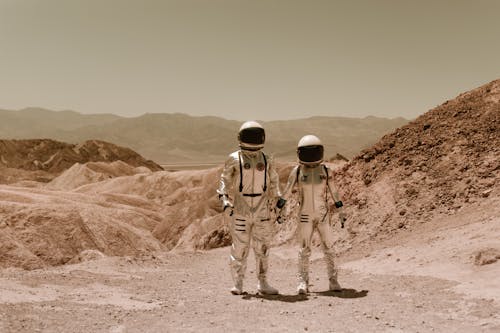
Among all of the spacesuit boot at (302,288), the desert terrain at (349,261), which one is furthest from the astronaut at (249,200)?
the desert terrain at (349,261)

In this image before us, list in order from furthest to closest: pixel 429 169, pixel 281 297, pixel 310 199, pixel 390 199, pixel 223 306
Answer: pixel 429 169
pixel 390 199
pixel 310 199
pixel 281 297
pixel 223 306

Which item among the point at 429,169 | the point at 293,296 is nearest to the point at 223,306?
the point at 293,296

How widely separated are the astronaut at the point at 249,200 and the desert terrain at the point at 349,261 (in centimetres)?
52

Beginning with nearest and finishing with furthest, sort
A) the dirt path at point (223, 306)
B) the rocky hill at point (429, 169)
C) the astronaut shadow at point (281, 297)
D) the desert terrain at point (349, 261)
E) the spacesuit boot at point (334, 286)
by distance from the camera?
the dirt path at point (223, 306) → the desert terrain at point (349, 261) → the astronaut shadow at point (281, 297) → the spacesuit boot at point (334, 286) → the rocky hill at point (429, 169)

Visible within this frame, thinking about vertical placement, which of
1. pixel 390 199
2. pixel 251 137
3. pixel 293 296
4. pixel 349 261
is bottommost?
pixel 349 261

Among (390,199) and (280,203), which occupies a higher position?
(280,203)

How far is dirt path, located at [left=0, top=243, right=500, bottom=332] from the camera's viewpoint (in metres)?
5.93

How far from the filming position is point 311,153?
27.3ft

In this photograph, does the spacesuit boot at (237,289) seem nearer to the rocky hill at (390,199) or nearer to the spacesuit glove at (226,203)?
the spacesuit glove at (226,203)

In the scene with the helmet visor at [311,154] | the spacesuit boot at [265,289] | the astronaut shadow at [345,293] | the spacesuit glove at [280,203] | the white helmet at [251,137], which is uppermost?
the white helmet at [251,137]

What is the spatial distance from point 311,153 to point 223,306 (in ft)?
9.17

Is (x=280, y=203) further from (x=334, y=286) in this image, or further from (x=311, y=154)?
(x=334, y=286)

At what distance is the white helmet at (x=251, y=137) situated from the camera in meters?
8.18

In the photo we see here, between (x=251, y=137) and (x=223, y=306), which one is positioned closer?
(x=223, y=306)
